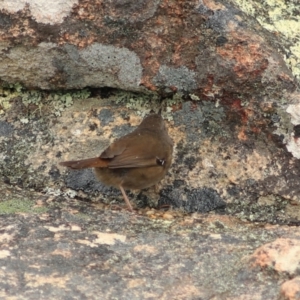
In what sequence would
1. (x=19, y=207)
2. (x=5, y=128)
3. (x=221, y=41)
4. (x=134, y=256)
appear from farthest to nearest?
(x=5, y=128) < (x=221, y=41) < (x=19, y=207) < (x=134, y=256)

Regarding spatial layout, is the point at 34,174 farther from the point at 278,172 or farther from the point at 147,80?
the point at 278,172

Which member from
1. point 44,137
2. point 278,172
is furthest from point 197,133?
point 44,137

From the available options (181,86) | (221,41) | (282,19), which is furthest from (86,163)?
(282,19)

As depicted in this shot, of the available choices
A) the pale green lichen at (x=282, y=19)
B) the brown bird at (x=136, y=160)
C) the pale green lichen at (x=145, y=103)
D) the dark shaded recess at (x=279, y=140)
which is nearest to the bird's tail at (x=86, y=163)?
the brown bird at (x=136, y=160)

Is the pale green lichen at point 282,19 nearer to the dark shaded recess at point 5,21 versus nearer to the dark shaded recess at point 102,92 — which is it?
the dark shaded recess at point 102,92

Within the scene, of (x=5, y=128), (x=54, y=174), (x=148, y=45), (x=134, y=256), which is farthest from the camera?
(x=5, y=128)

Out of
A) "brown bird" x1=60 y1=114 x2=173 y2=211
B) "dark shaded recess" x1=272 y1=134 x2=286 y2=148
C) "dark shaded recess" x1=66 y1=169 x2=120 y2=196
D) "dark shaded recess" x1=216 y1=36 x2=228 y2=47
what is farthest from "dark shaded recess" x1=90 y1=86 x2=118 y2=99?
"dark shaded recess" x1=272 y1=134 x2=286 y2=148

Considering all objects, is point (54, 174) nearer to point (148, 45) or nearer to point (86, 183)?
point (86, 183)
